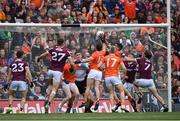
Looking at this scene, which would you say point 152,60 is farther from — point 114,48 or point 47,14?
point 47,14

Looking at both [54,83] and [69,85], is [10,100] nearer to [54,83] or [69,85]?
[54,83]

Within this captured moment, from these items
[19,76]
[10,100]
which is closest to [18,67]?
[19,76]

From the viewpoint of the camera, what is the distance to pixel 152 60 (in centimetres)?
2106

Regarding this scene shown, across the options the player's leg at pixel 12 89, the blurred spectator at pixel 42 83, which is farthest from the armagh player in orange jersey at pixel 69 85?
the player's leg at pixel 12 89

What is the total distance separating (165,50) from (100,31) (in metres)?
1.88

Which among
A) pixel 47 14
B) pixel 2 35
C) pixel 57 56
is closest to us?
pixel 57 56

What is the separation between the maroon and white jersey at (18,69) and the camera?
19.3 m

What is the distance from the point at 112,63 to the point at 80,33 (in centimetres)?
221

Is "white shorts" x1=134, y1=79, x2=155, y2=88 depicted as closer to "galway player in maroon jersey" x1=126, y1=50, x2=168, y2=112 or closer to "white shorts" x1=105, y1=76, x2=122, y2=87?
"galway player in maroon jersey" x1=126, y1=50, x2=168, y2=112

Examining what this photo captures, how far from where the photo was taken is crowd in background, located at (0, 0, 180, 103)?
20.2m

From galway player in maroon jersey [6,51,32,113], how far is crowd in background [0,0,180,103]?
0.51 metres

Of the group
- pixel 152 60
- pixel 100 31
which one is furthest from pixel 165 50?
pixel 100 31

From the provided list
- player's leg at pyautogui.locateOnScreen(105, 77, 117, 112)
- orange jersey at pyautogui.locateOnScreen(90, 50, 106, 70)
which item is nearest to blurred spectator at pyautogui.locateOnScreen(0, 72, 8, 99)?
orange jersey at pyautogui.locateOnScreen(90, 50, 106, 70)

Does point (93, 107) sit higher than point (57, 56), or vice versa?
point (57, 56)
